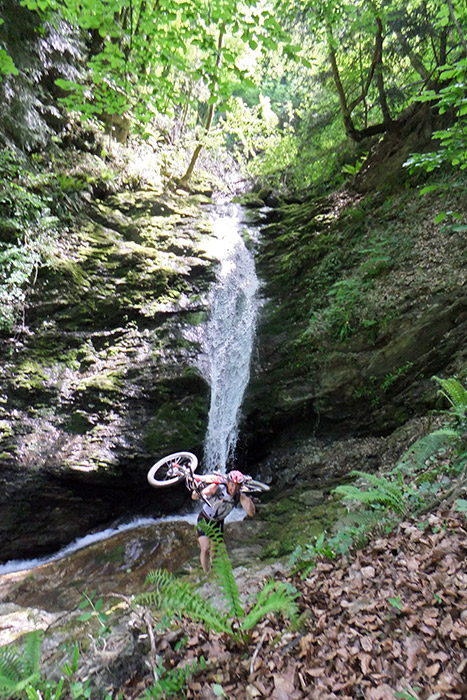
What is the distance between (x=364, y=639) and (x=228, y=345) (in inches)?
294

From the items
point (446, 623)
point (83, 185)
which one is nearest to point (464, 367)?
point (446, 623)

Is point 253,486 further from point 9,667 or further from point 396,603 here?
point 9,667

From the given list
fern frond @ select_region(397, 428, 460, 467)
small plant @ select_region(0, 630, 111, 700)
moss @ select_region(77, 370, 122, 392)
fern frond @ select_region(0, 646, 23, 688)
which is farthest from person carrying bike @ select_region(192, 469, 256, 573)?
moss @ select_region(77, 370, 122, 392)

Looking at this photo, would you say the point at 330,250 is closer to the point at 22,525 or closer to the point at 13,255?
Answer: the point at 13,255

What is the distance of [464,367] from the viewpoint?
5484 millimetres

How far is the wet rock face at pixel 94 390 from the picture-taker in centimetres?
662

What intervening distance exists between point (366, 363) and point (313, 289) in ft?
9.58

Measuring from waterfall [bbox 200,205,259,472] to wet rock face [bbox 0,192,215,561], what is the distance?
336 mm

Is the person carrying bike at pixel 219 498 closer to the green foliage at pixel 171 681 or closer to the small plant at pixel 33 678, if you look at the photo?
the green foliage at pixel 171 681

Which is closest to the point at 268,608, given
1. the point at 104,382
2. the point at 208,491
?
the point at 208,491

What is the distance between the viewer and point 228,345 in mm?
9352

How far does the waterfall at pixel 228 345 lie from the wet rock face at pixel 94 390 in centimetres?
34

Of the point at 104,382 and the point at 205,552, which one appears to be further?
the point at 104,382

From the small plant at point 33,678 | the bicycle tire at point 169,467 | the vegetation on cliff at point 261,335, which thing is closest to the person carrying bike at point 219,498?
the bicycle tire at point 169,467
